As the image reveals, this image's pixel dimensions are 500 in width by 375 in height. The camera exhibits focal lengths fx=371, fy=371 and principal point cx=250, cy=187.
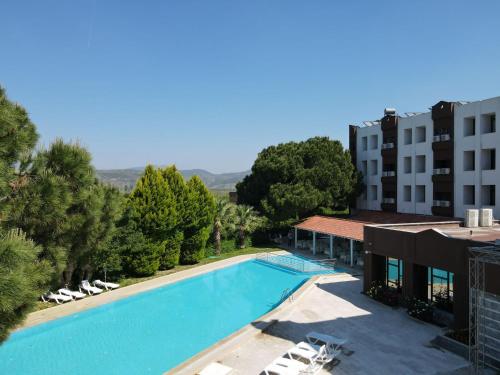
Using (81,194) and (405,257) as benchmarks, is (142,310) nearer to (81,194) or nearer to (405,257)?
(81,194)

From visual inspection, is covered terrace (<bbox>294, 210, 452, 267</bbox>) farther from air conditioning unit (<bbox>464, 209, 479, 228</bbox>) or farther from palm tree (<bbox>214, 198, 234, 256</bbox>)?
air conditioning unit (<bbox>464, 209, 479, 228</bbox>)

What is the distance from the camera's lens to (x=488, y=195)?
30.5m

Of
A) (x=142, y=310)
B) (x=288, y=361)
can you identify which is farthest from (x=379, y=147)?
(x=288, y=361)

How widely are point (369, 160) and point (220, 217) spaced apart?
62.2 feet

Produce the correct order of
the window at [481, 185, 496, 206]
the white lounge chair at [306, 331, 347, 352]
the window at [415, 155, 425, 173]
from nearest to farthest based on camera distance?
1. the white lounge chair at [306, 331, 347, 352]
2. the window at [481, 185, 496, 206]
3. the window at [415, 155, 425, 173]

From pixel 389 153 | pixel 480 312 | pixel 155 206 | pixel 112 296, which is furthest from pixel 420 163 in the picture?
pixel 112 296

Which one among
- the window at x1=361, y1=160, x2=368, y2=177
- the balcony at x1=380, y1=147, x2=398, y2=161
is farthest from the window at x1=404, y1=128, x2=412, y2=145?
the window at x1=361, y1=160, x2=368, y2=177

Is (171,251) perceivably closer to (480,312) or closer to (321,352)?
(321,352)

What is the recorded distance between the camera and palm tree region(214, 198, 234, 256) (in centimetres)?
3606

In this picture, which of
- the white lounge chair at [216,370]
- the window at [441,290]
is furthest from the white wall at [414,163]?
the white lounge chair at [216,370]

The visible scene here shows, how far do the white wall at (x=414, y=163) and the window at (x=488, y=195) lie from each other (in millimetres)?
4941

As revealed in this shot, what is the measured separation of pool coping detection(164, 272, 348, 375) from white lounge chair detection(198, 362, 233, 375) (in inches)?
25.6

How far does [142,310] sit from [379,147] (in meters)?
30.7

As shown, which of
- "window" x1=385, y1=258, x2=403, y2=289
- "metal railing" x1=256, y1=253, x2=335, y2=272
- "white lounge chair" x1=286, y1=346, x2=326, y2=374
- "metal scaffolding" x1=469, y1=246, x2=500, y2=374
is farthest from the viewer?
"metal railing" x1=256, y1=253, x2=335, y2=272
